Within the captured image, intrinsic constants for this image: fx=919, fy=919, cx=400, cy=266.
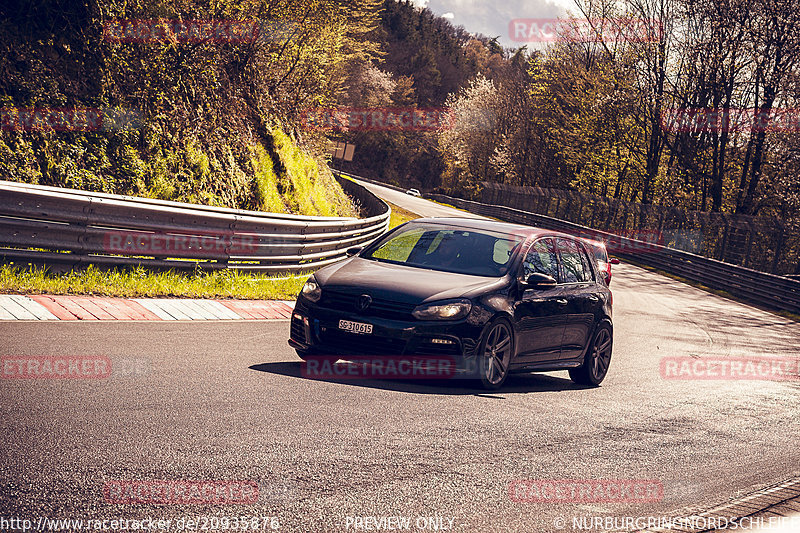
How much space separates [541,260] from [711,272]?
93.8ft

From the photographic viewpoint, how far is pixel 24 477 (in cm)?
448

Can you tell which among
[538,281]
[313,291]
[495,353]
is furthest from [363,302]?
[538,281]

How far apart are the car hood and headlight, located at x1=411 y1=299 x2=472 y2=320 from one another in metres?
0.06

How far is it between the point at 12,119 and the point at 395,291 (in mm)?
10086

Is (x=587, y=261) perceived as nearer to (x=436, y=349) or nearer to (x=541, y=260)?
(x=541, y=260)

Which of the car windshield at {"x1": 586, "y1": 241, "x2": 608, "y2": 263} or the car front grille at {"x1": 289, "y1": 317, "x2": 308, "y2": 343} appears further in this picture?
the car windshield at {"x1": 586, "y1": 241, "x2": 608, "y2": 263}

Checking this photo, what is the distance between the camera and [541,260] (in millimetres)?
9805

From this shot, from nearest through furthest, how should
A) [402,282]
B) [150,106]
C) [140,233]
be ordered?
[402,282] < [140,233] < [150,106]

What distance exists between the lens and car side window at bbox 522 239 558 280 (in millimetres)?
9523

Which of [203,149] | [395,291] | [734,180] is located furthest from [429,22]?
[395,291]

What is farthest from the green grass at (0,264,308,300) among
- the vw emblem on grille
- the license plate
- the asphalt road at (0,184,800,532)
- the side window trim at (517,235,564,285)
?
the side window trim at (517,235,564,285)

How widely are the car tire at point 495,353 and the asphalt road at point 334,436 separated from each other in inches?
7.2

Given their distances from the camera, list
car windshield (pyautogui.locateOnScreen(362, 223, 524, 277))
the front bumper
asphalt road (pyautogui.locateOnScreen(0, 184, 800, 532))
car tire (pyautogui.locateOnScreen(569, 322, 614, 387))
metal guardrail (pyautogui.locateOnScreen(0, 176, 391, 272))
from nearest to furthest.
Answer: asphalt road (pyautogui.locateOnScreen(0, 184, 800, 532))
the front bumper
car windshield (pyautogui.locateOnScreen(362, 223, 524, 277))
car tire (pyautogui.locateOnScreen(569, 322, 614, 387))
metal guardrail (pyautogui.locateOnScreen(0, 176, 391, 272))

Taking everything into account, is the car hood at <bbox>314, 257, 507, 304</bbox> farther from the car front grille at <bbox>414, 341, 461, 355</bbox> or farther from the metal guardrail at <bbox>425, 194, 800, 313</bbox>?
the metal guardrail at <bbox>425, 194, 800, 313</bbox>
